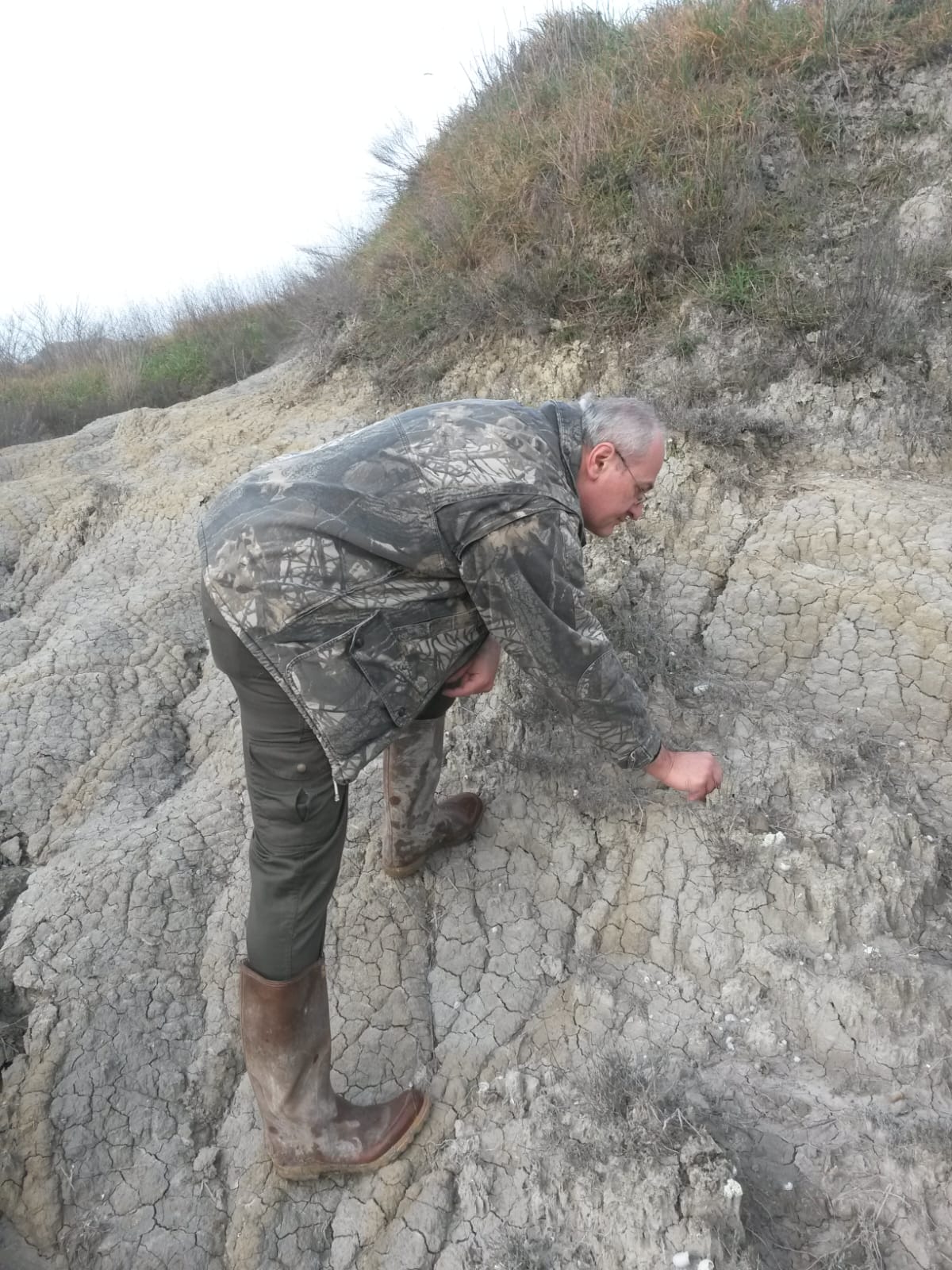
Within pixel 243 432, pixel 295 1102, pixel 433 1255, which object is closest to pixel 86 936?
pixel 295 1102

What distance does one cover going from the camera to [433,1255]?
1812 mm

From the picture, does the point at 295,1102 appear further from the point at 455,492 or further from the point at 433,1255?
the point at 455,492

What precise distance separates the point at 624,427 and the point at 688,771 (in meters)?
0.83

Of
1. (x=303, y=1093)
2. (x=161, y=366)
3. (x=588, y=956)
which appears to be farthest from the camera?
(x=161, y=366)

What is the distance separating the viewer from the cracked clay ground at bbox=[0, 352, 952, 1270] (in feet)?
5.84

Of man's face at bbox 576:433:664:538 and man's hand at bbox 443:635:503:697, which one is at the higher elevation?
man's face at bbox 576:433:664:538

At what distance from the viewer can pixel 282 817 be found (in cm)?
187

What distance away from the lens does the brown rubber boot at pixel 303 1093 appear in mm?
1926

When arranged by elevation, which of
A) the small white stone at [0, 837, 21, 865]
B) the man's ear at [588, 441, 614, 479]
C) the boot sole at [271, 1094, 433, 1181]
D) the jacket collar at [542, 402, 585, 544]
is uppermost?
the jacket collar at [542, 402, 585, 544]

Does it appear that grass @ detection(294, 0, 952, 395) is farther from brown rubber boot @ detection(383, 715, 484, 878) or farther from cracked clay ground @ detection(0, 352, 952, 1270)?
brown rubber boot @ detection(383, 715, 484, 878)

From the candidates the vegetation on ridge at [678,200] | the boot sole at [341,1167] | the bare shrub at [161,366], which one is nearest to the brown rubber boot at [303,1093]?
the boot sole at [341,1167]

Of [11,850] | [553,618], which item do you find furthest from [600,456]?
[11,850]

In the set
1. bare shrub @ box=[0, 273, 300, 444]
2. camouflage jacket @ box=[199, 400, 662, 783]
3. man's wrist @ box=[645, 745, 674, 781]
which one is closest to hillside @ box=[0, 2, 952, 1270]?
man's wrist @ box=[645, 745, 674, 781]

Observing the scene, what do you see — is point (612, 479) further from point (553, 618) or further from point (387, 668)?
point (387, 668)
